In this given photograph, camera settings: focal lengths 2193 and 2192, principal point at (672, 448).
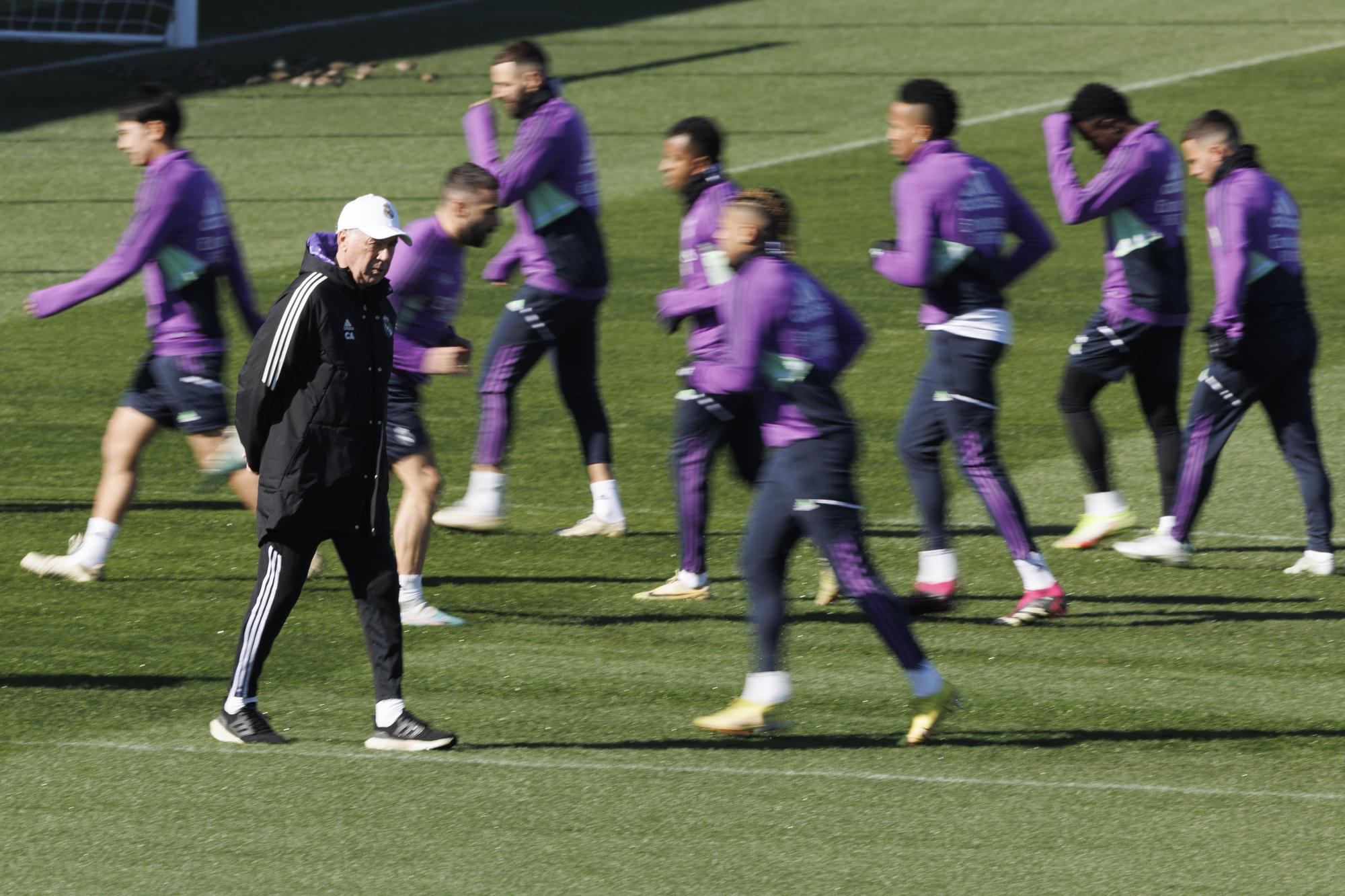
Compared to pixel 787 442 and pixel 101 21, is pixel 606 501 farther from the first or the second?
pixel 101 21

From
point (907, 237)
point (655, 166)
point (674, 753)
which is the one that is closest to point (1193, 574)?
point (907, 237)

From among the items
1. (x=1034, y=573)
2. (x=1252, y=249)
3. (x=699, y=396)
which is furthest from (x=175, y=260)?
(x=1252, y=249)

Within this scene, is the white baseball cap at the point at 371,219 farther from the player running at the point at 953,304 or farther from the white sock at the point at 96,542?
the white sock at the point at 96,542

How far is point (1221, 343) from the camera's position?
9336mm

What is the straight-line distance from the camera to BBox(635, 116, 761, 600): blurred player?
8883 mm

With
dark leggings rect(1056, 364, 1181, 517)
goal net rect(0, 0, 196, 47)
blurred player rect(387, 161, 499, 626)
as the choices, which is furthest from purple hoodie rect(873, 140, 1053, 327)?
goal net rect(0, 0, 196, 47)

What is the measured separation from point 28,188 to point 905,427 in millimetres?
12598

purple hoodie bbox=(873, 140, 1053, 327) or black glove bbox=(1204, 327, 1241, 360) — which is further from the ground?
purple hoodie bbox=(873, 140, 1053, 327)

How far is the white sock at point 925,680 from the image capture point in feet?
22.9

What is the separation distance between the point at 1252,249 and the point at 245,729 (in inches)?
190

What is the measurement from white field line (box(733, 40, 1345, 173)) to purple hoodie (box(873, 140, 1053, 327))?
39.7 ft

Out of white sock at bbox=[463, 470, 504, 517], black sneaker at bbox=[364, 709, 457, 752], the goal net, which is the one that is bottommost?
white sock at bbox=[463, 470, 504, 517]

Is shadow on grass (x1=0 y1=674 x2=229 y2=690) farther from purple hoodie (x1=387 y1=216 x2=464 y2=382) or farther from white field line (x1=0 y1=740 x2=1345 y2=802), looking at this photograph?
purple hoodie (x1=387 y1=216 x2=464 y2=382)

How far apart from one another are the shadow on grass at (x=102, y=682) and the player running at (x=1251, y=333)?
4.35 metres
